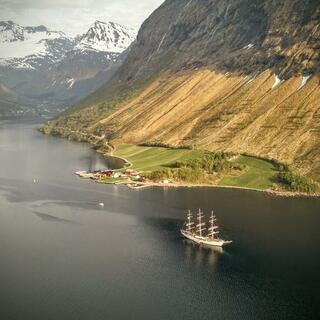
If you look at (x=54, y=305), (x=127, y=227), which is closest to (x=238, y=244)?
(x=127, y=227)

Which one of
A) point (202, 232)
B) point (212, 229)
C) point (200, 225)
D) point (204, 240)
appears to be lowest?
point (204, 240)

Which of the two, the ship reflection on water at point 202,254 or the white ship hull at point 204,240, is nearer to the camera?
the ship reflection on water at point 202,254

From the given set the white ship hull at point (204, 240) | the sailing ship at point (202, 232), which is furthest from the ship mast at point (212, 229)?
the white ship hull at point (204, 240)

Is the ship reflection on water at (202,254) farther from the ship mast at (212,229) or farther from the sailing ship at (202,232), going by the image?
the ship mast at (212,229)

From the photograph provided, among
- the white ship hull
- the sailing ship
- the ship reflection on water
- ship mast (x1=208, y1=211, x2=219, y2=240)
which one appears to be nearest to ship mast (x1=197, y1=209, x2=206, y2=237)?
the sailing ship

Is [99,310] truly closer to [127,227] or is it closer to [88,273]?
[88,273]

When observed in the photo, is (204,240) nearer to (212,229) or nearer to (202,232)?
(212,229)

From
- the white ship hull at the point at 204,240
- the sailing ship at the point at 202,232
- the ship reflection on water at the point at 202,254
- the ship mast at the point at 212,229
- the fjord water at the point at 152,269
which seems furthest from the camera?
the ship mast at the point at 212,229

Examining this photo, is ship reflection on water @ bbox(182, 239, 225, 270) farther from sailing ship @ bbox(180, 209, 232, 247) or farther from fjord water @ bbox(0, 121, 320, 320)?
sailing ship @ bbox(180, 209, 232, 247)

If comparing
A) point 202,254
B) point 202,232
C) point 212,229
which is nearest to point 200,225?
point 212,229
